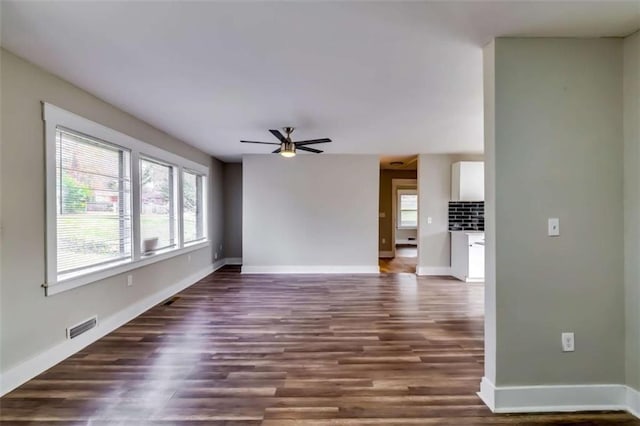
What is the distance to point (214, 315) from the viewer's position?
3678 mm

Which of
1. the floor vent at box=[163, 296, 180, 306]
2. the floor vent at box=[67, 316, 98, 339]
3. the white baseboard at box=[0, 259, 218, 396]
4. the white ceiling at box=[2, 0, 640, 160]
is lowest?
the floor vent at box=[163, 296, 180, 306]

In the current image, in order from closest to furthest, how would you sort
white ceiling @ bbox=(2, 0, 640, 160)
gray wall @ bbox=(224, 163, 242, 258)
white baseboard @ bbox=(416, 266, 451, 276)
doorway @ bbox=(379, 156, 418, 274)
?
1. white ceiling @ bbox=(2, 0, 640, 160)
2. white baseboard @ bbox=(416, 266, 451, 276)
3. gray wall @ bbox=(224, 163, 242, 258)
4. doorway @ bbox=(379, 156, 418, 274)

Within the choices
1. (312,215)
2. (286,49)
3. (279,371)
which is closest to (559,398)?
(279,371)

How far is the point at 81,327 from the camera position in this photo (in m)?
2.78

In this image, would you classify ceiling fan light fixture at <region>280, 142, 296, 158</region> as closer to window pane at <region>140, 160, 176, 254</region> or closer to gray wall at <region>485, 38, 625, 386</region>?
window pane at <region>140, 160, 176, 254</region>

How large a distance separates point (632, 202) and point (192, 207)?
18.9 ft

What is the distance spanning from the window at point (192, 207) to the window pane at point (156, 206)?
12.7 inches

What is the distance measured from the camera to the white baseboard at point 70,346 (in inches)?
84.3

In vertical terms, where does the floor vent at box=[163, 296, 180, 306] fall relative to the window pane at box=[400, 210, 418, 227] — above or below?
below

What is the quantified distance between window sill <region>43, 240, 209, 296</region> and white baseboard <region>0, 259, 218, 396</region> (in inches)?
17.7

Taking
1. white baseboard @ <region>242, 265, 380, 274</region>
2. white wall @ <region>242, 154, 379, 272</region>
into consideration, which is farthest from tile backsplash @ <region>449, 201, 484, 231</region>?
white baseboard @ <region>242, 265, 380, 274</region>

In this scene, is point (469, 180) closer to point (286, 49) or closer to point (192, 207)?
point (286, 49)

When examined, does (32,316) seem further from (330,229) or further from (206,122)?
(330,229)

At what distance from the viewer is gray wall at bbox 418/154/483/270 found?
6.01m
